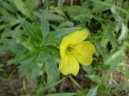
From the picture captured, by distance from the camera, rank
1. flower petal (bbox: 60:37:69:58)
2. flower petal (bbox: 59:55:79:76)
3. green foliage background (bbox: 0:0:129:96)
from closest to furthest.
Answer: flower petal (bbox: 60:37:69:58), flower petal (bbox: 59:55:79:76), green foliage background (bbox: 0:0:129:96)

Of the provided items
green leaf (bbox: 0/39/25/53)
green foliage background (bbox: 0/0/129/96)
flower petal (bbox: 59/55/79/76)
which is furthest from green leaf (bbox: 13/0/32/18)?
flower petal (bbox: 59/55/79/76)

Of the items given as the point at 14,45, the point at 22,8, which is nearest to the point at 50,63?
the point at 14,45

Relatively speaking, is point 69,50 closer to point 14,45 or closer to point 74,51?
point 74,51

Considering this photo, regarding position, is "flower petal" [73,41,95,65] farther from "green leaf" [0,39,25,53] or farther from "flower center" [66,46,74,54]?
"green leaf" [0,39,25,53]

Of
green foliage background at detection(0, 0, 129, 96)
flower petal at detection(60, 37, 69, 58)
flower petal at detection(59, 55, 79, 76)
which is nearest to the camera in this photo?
flower petal at detection(60, 37, 69, 58)

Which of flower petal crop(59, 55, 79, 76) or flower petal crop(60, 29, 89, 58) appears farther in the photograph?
flower petal crop(59, 55, 79, 76)

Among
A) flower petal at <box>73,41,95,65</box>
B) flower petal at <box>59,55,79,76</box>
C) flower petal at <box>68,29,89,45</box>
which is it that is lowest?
flower petal at <box>59,55,79,76</box>

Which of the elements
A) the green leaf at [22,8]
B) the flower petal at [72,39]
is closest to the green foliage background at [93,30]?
the green leaf at [22,8]
